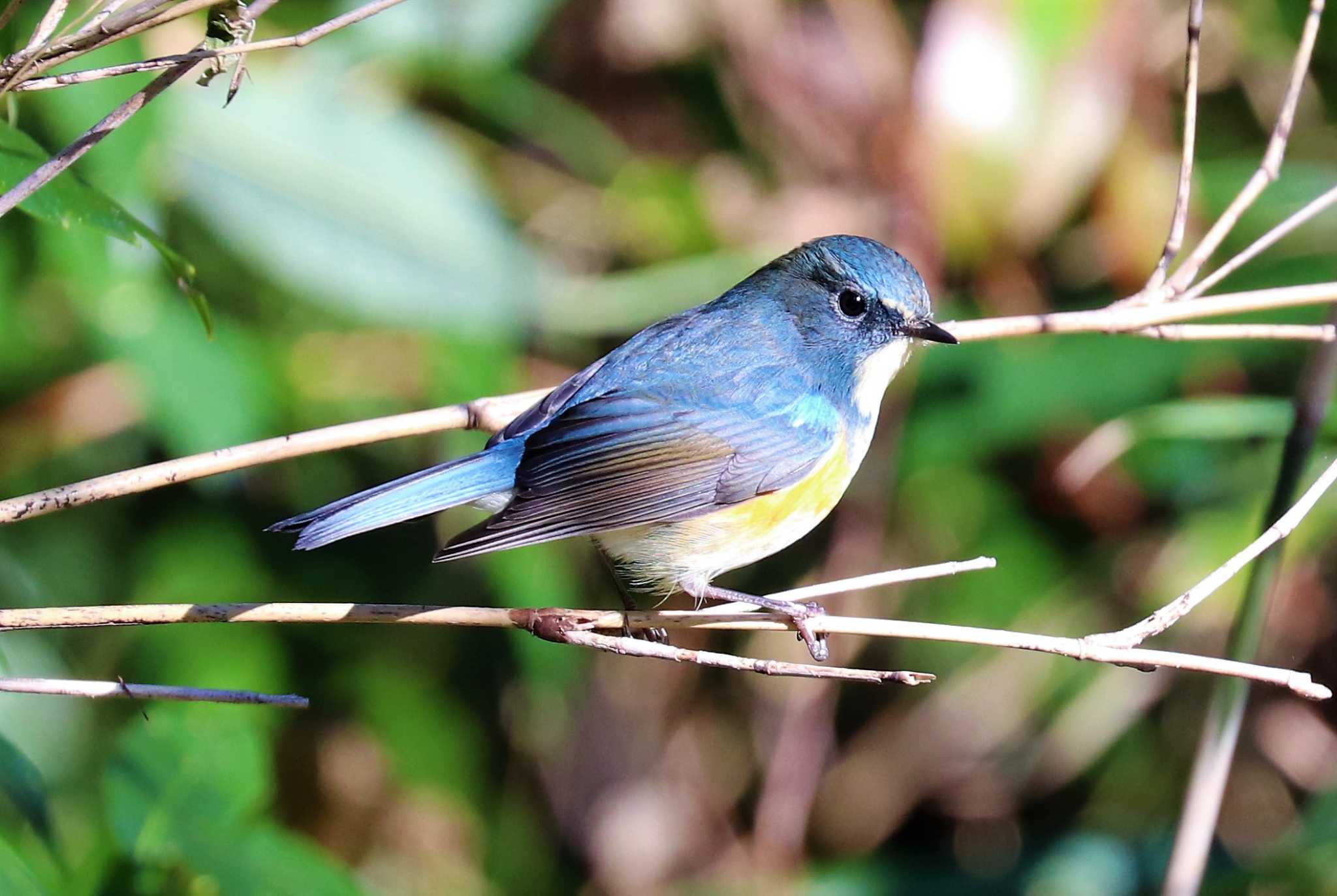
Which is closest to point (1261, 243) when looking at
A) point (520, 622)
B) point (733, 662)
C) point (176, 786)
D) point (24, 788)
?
point (733, 662)

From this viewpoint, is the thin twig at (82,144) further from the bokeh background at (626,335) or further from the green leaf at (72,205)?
the bokeh background at (626,335)

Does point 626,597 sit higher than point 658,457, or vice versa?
point 658,457

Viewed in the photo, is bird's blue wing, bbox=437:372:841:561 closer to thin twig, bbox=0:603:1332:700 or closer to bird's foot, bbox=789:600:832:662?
bird's foot, bbox=789:600:832:662

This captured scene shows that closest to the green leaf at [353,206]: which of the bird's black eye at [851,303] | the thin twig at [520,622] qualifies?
the bird's black eye at [851,303]

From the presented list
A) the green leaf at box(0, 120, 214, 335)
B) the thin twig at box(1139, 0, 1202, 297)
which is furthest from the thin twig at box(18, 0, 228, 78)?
the thin twig at box(1139, 0, 1202, 297)

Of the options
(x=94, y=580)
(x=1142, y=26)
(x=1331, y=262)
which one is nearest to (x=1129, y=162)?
(x=1142, y=26)

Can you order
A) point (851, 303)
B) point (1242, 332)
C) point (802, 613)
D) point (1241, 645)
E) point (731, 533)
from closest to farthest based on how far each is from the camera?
point (802, 613), point (1242, 332), point (1241, 645), point (731, 533), point (851, 303)

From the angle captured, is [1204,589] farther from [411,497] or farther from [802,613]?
[411,497]
